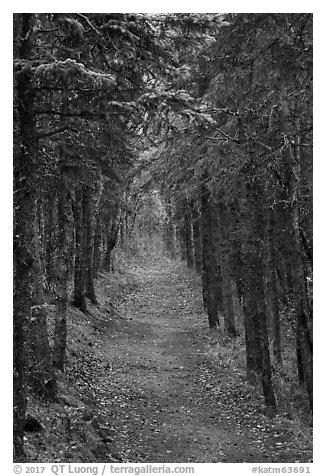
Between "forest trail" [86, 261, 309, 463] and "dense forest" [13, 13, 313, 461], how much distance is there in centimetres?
105

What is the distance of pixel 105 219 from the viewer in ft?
91.8

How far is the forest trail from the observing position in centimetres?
1010

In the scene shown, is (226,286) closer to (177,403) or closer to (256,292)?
(256,292)

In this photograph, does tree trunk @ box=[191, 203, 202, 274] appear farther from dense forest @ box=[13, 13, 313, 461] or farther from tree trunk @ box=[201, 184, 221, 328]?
dense forest @ box=[13, 13, 313, 461]

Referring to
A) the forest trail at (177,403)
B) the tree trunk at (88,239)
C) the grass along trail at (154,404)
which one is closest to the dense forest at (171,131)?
the grass along trail at (154,404)

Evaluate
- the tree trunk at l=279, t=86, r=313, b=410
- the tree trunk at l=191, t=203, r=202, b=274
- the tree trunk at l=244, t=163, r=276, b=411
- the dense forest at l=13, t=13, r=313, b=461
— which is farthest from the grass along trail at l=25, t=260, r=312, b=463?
the tree trunk at l=191, t=203, r=202, b=274

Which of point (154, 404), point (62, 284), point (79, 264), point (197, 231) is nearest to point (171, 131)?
point (62, 284)

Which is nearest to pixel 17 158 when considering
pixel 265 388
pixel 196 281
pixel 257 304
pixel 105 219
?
pixel 257 304

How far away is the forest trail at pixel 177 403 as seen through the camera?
33.1 ft

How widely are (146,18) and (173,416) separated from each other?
8.93 metres

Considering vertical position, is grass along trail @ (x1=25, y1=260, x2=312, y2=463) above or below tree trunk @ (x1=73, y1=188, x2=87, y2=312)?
below

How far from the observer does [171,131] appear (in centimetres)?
1051

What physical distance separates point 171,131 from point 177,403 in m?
7.07

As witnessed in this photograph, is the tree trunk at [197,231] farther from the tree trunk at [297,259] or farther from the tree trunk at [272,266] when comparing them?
the tree trunk at [297,259]
